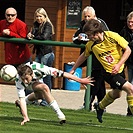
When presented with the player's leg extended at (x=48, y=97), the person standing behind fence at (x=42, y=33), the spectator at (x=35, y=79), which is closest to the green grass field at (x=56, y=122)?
the player's leg extended at (x=48, y=97)

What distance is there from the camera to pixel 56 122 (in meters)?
11.7

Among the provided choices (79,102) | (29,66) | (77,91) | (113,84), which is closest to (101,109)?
(113,84)

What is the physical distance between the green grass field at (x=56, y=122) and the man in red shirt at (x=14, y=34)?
898 mm

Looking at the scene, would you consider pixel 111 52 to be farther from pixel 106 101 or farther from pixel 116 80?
pixel 106 101

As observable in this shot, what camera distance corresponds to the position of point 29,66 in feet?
36.5

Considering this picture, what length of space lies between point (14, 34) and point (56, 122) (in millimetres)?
2964

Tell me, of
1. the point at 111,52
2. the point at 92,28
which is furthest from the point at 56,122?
the point at 92,28

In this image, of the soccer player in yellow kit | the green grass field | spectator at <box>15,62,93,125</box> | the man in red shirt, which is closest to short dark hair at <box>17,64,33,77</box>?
spectator at <box>15,62,93,125</box>

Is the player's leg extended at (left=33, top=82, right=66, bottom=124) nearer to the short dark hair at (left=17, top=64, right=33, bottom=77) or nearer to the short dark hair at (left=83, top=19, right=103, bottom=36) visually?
the short dark hair at (left=17, top=64, right=33, bottom=77)

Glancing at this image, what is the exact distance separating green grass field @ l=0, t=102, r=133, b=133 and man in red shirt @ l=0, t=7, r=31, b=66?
90 centimetres

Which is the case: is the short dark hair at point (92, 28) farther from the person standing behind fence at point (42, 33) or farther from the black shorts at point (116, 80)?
the person standing behind fence at point (42, 33)

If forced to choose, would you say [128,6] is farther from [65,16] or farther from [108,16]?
[65,16]

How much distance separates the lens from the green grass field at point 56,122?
35.3ft

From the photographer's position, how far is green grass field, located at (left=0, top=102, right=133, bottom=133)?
10773 mm
